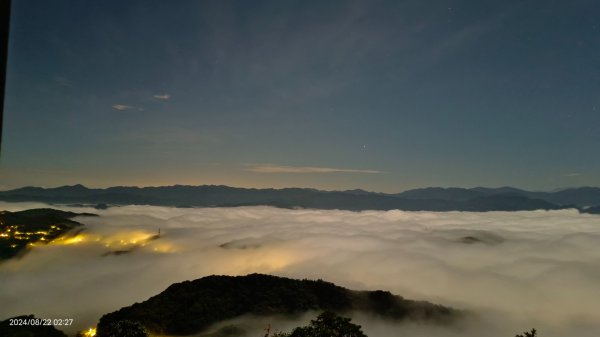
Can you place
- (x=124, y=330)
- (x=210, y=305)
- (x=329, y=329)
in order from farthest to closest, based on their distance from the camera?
(x=210, y=305)
(x=124, y=330)
(x=329, y=329)

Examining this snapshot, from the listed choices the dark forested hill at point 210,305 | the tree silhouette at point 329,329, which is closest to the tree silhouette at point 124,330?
the tree silhouette at point 329,329

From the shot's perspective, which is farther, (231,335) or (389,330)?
(389,330)

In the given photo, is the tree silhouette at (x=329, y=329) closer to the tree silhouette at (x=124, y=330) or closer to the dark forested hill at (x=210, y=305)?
the tree silhouette at (x=124, y=330)

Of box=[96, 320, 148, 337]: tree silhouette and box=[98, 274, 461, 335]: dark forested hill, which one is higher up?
box=[96, 320, 148, 337]: tree silhouette

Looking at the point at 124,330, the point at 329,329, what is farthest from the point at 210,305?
the point at 329,329

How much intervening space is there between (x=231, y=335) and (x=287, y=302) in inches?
1849

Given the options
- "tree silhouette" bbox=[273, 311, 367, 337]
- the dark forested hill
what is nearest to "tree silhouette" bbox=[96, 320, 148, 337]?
"tree silhouette" bbox=[273, 311, 367, 337]

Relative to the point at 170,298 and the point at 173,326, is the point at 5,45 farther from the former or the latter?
the point at 170,298

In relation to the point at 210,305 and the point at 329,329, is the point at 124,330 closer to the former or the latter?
the point at 329,329

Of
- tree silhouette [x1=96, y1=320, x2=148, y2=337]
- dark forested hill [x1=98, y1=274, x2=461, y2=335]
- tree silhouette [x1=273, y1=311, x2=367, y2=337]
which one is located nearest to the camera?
tree silhouette [x1=273, y1=311, x2=367, y2=337]

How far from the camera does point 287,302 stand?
191125 mm

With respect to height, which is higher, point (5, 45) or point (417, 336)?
point (5, 45)

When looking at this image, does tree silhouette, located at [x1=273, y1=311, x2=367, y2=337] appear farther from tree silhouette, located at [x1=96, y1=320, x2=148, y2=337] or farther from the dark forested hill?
the dark forested hill

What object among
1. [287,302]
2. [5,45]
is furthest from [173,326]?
[5,45]
